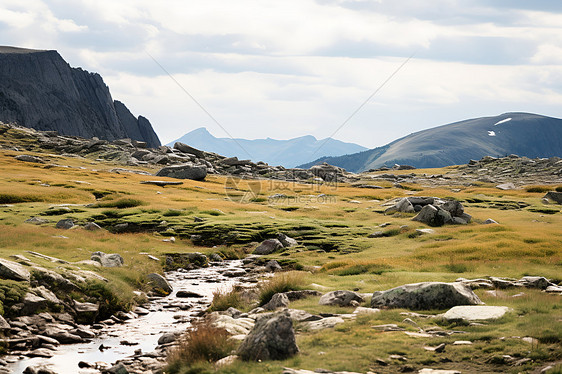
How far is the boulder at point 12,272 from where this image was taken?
21812 mm

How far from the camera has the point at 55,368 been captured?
54.1 feet

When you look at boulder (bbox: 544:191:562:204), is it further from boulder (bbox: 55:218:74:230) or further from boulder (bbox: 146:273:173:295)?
boulder (bbox: 55:218:74:230)

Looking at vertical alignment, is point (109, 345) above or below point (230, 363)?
below

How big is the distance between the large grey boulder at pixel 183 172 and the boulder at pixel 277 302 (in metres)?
103

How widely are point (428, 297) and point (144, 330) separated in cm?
1257

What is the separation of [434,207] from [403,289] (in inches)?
1388

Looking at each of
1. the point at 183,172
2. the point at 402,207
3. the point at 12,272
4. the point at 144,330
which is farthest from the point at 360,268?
the point at 183,172

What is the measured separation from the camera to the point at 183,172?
405 ft

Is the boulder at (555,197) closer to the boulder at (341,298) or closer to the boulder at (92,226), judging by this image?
the boulder at (341,298)

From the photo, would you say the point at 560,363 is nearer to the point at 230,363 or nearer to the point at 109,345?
the point at 230,363

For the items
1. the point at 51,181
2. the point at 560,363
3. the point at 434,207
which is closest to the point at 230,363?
the point at 560,363

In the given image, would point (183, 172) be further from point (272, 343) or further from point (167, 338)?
point (272, 343)

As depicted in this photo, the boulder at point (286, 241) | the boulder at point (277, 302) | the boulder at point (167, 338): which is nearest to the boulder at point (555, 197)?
the boulder at point (286, 241)

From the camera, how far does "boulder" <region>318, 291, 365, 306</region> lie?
2055 centimetres
